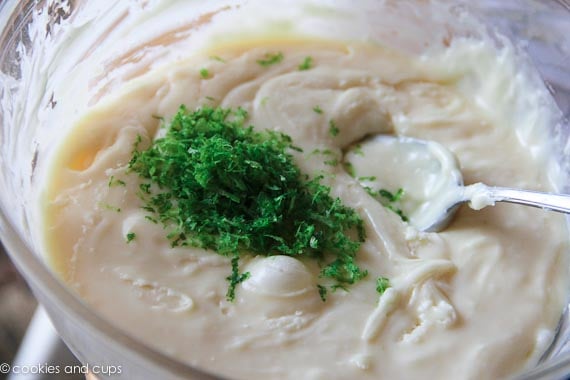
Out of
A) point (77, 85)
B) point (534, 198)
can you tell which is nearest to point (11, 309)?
point (77, 85)

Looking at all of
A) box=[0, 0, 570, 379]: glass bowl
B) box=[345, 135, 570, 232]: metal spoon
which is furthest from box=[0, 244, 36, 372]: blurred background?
box=[345, 135, 570, 232]: metal spoon

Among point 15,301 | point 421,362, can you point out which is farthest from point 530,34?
point 15,301

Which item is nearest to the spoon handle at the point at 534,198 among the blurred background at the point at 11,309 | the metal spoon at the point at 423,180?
the metal spoon at the point at 423,180

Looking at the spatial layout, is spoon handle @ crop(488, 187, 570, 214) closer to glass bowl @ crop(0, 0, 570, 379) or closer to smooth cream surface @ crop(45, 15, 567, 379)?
smooth cream surface @ crop(45, 15, 567, 379)

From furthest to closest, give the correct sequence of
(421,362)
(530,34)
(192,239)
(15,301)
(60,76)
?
(15,301)
(530,34)
(60,76)
(192,239)
(421,362)

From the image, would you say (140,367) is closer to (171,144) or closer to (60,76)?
(171,144)

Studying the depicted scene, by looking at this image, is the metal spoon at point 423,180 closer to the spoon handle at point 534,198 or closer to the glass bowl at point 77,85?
the spoon handle at point 534,198

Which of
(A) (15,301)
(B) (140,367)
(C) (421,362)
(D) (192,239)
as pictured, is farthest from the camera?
(A) (15,301)

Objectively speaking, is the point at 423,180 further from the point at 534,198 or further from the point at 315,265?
the point at 315,265
